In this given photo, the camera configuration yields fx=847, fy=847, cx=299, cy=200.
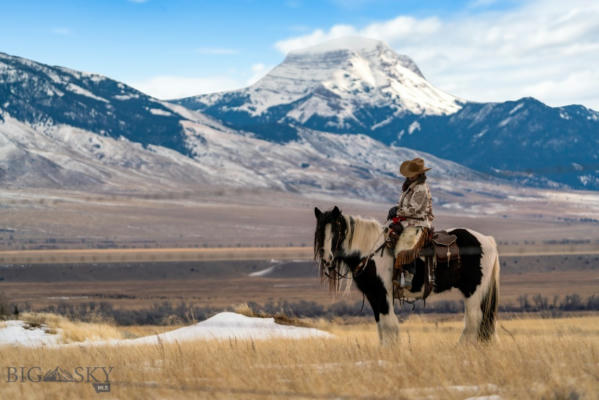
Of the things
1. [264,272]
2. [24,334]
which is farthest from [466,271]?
[264,272]

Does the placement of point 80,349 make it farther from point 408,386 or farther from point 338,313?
point 338,313

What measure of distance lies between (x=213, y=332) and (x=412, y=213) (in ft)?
31.1

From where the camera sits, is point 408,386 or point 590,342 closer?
point 408,386

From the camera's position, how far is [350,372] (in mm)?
10805

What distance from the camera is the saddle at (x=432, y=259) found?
531 inches

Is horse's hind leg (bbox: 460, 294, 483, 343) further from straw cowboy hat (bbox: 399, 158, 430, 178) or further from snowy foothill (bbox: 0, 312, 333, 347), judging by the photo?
snowy foothill (bbox: 0, 312, 333, 347)

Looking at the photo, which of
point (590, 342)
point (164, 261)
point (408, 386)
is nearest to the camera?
point (408, 386)

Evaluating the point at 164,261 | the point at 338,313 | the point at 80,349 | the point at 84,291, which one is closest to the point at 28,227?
the point at 164,261

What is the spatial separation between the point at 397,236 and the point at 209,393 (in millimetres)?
4743

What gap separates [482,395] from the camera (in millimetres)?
9305

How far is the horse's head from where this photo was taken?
13.8 meters

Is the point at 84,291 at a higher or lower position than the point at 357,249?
lower

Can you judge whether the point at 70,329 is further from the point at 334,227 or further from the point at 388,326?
the point at 388,326

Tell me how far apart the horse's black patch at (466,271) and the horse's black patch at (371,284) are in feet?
3.04
